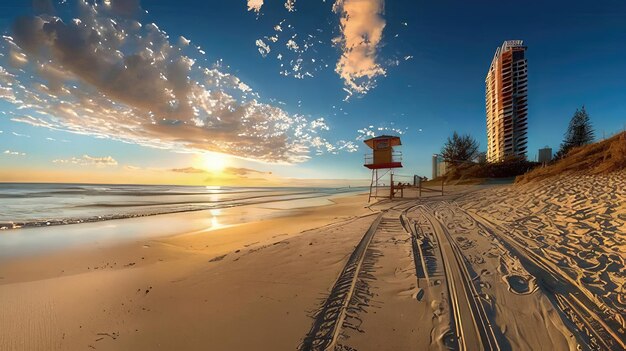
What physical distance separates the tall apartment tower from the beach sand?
50344 mm

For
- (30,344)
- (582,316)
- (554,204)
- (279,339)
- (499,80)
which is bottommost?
(30,344)

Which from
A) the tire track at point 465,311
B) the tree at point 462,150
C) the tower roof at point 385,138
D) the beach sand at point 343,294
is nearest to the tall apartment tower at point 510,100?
the tree at point 462,150

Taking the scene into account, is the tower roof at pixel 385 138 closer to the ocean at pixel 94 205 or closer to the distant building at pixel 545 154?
the ocean at pixel 94 205

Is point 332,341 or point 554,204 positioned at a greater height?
point 554,204

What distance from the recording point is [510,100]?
49375mm

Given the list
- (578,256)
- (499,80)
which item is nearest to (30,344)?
(578,256)

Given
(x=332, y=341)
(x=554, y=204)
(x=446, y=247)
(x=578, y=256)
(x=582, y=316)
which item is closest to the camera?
(x=332, y=341)

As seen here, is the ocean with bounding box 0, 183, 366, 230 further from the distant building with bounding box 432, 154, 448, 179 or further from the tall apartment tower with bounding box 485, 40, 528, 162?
the tall apartment tower with bounding box 485, 40, 528, 162

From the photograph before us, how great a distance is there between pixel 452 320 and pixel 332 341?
5.38 feet

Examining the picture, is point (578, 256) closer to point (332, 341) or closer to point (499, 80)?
point (332, 341)

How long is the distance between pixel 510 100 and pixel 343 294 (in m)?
61.6

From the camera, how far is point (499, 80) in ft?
168

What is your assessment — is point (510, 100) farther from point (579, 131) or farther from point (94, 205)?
point (94, 205)

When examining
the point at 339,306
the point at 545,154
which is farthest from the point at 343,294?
the point at 545,154
